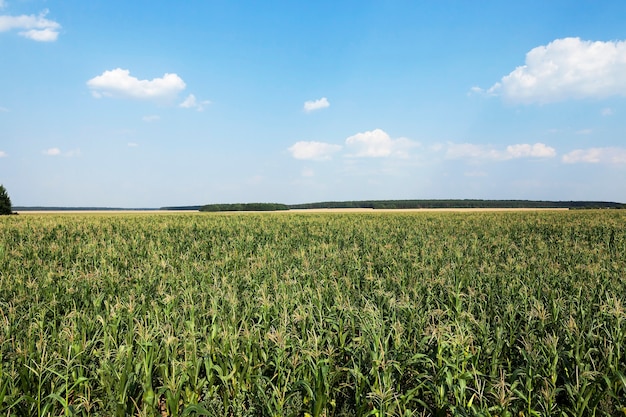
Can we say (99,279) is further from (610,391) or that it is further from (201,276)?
(610,391)

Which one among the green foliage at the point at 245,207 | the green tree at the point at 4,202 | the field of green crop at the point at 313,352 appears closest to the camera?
the field of green crop at the point at 313,352

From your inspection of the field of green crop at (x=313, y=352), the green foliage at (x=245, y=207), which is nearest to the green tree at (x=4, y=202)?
the green foliage at (x=245, y=207)

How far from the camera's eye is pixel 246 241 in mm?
17219

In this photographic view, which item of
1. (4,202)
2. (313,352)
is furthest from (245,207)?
(313,352)

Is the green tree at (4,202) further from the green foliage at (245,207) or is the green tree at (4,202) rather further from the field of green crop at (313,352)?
the field of green crop at (313,352)

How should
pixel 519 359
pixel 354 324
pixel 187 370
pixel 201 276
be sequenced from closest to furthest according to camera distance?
pixel 187 370 < pixel 519 359 < pixel 354 324 < pixel 201 276

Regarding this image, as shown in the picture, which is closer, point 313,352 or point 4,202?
point 313,352

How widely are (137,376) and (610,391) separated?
462cm

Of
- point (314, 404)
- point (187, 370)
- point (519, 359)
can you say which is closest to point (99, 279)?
point (187, 370)

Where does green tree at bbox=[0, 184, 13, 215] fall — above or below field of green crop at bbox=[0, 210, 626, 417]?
above

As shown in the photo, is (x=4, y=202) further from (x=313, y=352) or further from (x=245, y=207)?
(x=313, y=352)

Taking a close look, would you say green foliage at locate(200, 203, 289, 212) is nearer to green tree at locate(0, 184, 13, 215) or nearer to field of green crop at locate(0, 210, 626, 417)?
green tree at locate(0, 184, 13, 215)

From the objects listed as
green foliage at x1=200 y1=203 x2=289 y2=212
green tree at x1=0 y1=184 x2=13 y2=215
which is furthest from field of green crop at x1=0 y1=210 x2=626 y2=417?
green foliage at x1=200 y1=203 x2=289 y2=212

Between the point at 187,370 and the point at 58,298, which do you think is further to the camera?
the point at 58,298
